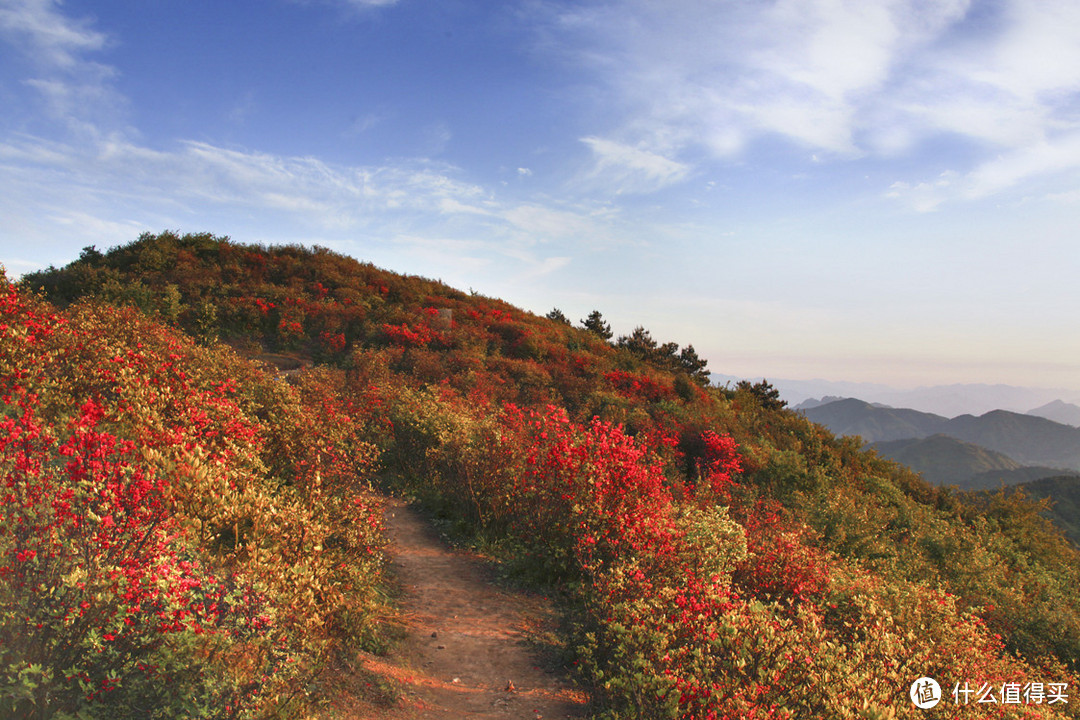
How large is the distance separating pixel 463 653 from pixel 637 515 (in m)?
2.52

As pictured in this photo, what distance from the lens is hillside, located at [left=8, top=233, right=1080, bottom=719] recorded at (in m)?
4.18

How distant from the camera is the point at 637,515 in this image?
6.53m

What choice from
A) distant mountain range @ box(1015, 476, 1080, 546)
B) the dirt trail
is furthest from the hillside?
distant mountain range @ box(1015, 476, 1080, 546)

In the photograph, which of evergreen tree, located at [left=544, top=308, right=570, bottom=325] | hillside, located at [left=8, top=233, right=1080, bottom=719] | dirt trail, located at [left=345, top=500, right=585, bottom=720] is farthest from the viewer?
evergreen tree, located at [left=544, top=308, right=570, bottom=325]

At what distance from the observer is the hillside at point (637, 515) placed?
418cm

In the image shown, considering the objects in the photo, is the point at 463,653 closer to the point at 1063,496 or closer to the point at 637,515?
the point at 637,515

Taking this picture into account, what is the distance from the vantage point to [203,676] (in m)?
3.15

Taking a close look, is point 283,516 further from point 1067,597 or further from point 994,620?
point 1067,597

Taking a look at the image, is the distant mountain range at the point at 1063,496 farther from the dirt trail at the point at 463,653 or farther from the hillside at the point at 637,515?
the dirt trail at the point at 463,653

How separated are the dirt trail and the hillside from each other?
42 centimetres

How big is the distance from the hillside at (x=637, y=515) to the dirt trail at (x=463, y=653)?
0.42 m

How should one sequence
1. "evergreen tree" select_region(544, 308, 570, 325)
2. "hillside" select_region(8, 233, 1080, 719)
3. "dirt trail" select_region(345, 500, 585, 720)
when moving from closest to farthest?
"hillside" select_region(8, 233, 1080, 719) → "dirt trail" select_region(345, 500, 585, 720) → "evergreen tree" select_region(544, 308, 570, 325)

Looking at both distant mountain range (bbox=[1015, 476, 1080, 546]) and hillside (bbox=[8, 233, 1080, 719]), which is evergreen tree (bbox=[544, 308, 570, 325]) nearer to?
hillside (bbox=[8, 233, 1080, 719])

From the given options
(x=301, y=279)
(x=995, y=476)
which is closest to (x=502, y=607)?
(x=301, y=279)
